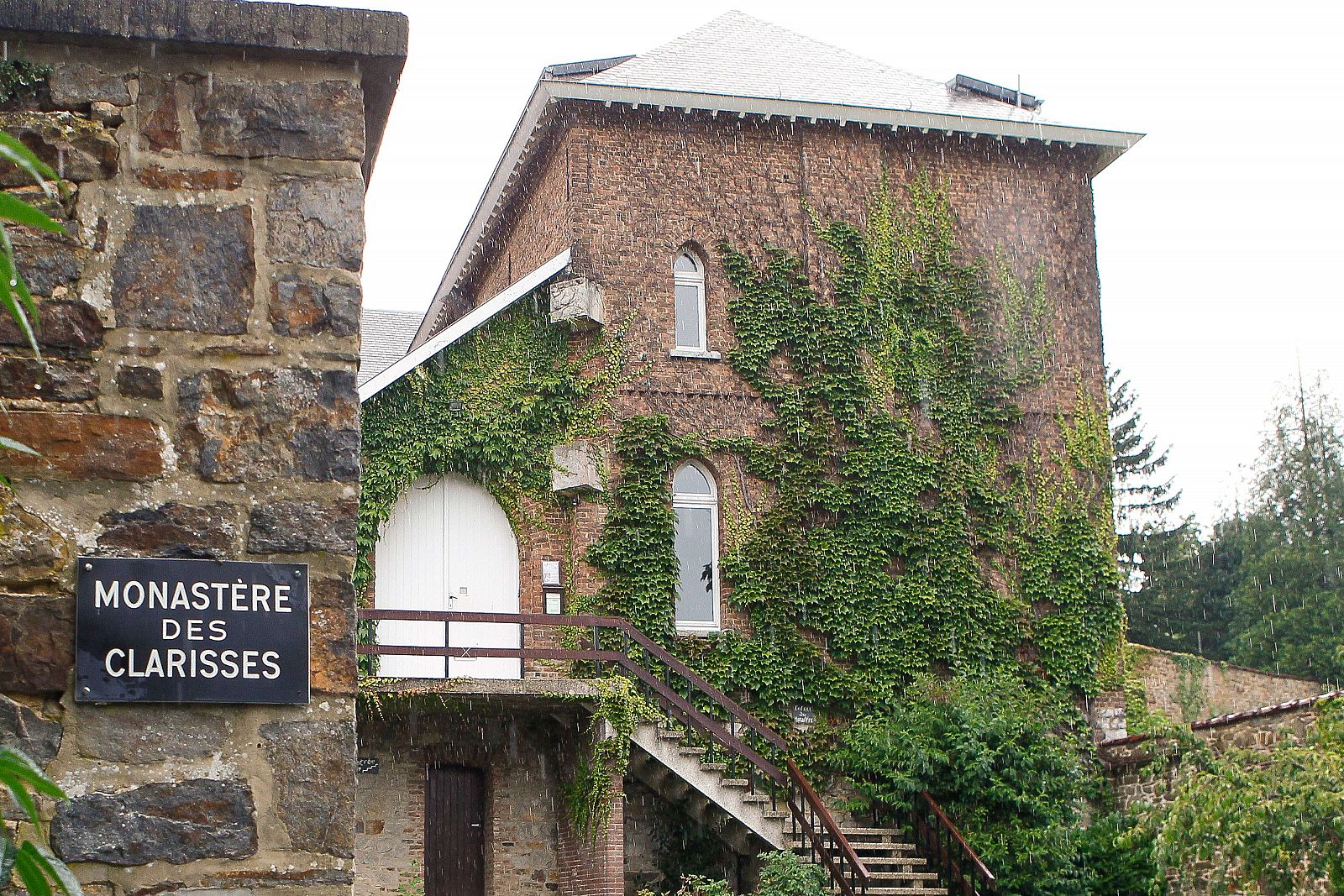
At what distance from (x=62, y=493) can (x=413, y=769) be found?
1482 cm

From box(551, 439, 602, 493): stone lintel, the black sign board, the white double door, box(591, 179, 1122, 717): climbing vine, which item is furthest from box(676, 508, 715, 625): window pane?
the black sign board

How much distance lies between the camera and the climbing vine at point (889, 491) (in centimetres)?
1914

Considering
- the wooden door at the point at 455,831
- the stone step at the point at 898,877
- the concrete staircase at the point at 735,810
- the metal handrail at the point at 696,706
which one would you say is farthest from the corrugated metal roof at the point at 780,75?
the stone step at the point at 898,877

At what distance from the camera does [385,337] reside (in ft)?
86.2

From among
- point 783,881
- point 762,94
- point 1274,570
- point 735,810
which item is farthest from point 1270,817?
point 1274,570

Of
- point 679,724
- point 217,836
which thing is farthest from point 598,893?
point 217,836

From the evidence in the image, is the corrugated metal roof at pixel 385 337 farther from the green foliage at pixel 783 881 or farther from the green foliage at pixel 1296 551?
the green foliage at pixel 1296 551

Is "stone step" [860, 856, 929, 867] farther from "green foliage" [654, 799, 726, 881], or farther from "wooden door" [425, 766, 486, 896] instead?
"wooden door" [425, 766, 486, 896]

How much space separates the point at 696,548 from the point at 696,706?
83.2 inches

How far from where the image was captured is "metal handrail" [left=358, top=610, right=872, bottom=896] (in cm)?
1666

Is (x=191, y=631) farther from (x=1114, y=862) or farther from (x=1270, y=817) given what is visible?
(x=1114, y=862)

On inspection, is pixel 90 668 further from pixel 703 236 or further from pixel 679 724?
pixel 703 236

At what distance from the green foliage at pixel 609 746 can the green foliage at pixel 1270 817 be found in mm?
5526

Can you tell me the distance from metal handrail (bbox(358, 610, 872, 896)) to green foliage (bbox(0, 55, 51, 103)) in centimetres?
1284
